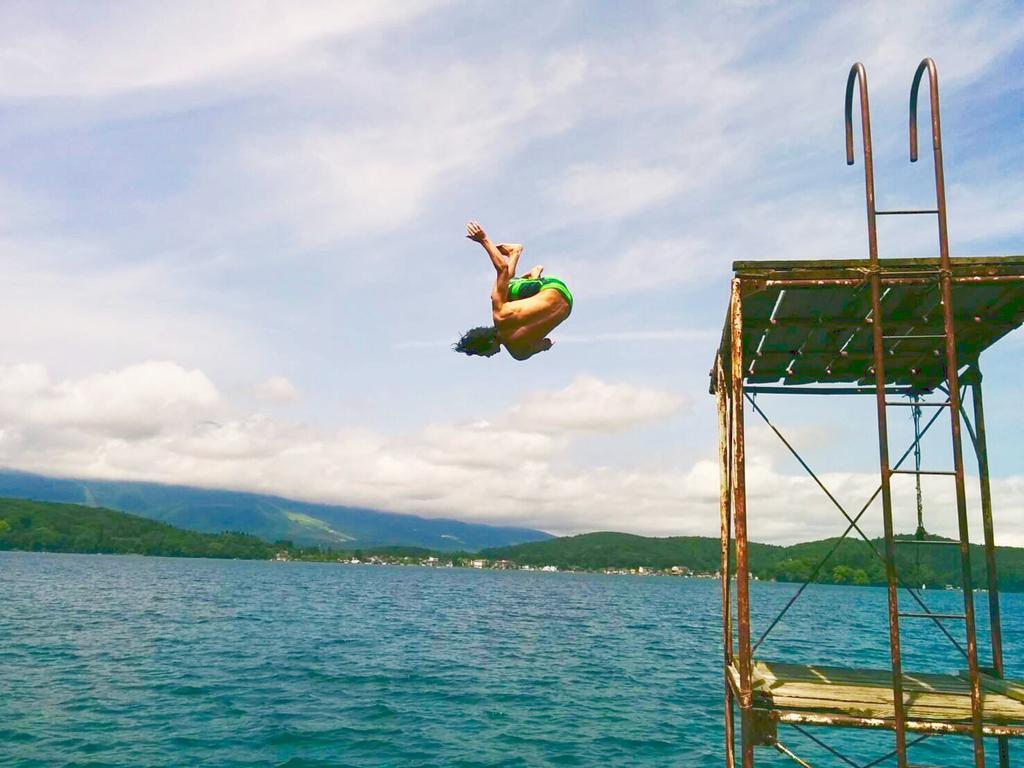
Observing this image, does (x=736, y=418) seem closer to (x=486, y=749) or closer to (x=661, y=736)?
(x=486, y=749)

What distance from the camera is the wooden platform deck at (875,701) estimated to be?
9.25 meters

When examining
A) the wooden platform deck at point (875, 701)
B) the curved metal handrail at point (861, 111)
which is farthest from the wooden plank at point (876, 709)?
the curved metal handrail at point (861, 111)

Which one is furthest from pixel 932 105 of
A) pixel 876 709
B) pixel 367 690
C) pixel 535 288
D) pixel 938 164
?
pixel 367 690

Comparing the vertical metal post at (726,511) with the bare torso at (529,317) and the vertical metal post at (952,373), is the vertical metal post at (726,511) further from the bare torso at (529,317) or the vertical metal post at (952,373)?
the bare torso at (529,317)

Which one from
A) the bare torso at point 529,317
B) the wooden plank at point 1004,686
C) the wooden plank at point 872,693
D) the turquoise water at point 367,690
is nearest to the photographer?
the bare torso at point 529,317

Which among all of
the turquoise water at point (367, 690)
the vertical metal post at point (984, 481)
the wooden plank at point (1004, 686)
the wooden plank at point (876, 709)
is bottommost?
the turquoise water at point (367, 690)

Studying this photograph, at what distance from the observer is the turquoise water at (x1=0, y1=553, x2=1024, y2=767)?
22375 mm

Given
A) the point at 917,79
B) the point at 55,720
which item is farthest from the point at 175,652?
the point at 917,79

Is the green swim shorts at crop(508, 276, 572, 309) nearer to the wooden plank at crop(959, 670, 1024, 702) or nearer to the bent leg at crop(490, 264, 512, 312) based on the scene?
the bent leg at crop(490, 264, 512, 312)

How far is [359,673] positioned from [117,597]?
2492 inches

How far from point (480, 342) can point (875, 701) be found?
7368mm

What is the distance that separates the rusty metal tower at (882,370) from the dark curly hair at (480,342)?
12.9 feet

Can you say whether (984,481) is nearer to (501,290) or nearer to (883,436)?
(883,436)

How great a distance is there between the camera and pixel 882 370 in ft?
28.6
